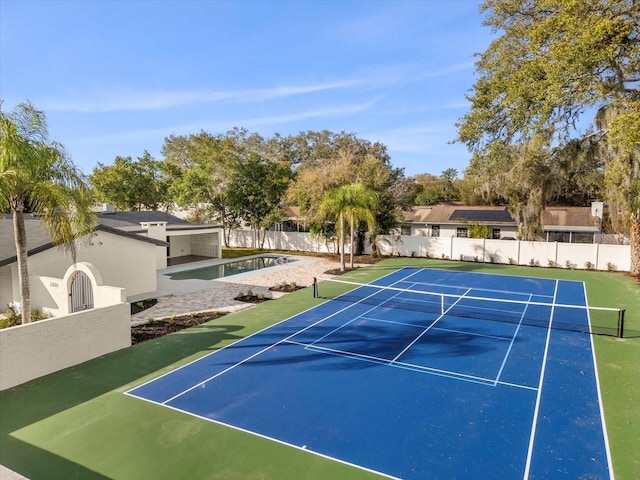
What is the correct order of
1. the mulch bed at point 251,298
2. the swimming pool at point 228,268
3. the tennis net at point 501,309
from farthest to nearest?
the swimming pool at point 228,268
the mulch bed at point 251,298
the tennis net at point 501,309

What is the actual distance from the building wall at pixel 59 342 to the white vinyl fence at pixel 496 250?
887 inches

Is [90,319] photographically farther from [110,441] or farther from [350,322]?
[350,322]

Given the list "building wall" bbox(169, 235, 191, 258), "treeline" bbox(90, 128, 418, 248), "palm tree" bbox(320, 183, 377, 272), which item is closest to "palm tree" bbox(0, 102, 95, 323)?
"palm tree" bbox(320, 183, 377, 272)

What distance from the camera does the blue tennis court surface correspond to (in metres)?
6.07

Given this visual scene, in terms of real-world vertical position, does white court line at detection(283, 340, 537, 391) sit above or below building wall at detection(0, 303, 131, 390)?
below

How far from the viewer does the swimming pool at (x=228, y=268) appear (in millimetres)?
22219

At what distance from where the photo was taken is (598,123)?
19453 millimetres

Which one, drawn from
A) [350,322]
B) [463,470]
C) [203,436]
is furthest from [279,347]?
[463,470]

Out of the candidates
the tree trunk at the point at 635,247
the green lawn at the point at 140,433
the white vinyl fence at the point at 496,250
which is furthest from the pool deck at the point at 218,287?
the tree trunk at the point at 635,247

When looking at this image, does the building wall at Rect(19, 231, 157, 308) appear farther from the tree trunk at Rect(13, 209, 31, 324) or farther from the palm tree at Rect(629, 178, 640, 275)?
the palm tree at Rect(629, 178, 640, 275)

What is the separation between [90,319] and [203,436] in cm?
533

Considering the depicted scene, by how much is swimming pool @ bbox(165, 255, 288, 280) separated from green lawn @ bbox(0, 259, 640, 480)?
38.6 ft

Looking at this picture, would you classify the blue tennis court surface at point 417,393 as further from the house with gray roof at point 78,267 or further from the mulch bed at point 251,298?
the house with gray roof at point 78,267

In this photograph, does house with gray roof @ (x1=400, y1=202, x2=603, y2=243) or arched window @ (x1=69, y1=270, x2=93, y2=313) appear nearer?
arched window @ (x1=69, y1=270, x2=93, y2=313)
